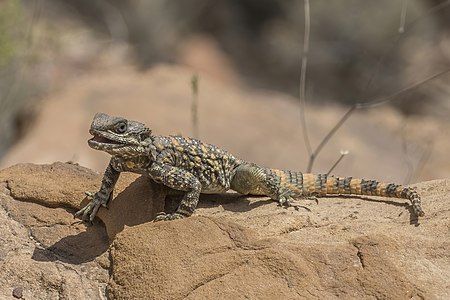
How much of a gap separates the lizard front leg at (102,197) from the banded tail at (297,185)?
39.6 inches

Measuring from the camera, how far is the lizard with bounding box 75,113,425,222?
555 centimetres

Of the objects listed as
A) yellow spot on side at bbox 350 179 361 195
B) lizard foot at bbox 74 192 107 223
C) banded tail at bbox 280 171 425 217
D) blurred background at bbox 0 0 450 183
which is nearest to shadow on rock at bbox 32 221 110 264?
lizard foot at bbox 74 192 107 223

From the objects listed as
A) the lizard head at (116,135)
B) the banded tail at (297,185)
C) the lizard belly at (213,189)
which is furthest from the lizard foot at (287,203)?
the lizard head at (116,135)

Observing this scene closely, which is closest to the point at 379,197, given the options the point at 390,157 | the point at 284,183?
the point at 284,183

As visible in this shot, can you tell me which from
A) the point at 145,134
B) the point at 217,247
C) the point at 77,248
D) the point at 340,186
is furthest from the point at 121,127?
the point at 340,186

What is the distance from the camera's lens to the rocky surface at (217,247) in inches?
190

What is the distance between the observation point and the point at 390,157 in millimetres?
15383

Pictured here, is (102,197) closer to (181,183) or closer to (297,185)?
(181,183)

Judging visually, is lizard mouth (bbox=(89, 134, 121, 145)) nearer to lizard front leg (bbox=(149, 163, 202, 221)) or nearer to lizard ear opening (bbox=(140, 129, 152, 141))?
lizard ear opening (bbox=(140, 129, 152, 141))

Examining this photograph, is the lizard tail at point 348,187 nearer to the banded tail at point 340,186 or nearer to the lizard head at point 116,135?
the banded tail at point 340,186

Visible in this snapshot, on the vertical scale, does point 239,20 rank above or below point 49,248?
above

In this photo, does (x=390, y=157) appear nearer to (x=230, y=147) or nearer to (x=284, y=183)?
(x=230, y=147)

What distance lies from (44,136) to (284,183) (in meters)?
7.93

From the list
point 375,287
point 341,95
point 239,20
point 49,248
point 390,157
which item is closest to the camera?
point 375,287
